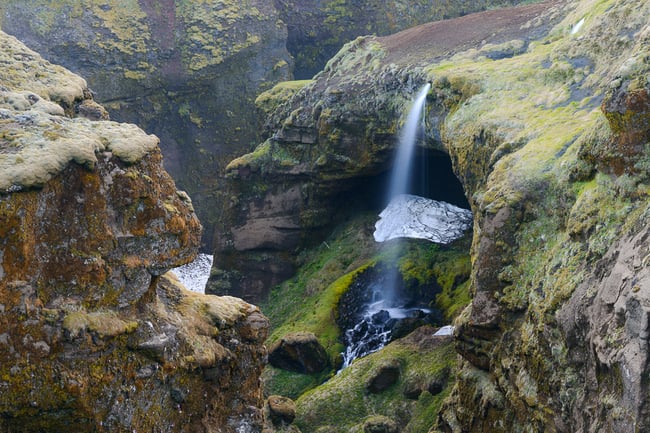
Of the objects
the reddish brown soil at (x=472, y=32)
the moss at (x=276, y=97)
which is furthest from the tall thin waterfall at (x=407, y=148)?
the moss at (x=276, y=97)

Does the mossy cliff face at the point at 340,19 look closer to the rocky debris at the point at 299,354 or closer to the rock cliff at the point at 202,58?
the rock cliff at the point at 202,58

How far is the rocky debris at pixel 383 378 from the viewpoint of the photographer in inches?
1070

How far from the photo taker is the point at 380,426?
25094mm

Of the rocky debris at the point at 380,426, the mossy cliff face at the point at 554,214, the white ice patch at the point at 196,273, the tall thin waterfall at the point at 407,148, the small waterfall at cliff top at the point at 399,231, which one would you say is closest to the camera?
the mossy cliff face at the point at 554,214

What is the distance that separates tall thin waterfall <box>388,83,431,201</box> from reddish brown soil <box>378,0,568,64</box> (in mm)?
2826

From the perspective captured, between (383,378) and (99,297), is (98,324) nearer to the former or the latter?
(99,297)

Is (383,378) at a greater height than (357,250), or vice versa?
(357,250)

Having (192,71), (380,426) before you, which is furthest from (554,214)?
(192,71)

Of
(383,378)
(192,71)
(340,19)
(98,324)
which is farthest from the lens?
(340,19)

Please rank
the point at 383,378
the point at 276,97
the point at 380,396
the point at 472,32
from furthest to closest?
the point at 276,97, the point at 472,32, the point at 383,378, the point at 380,396

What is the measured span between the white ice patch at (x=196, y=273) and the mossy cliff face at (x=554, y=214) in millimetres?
19638

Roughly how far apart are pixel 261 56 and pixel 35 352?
42.6m

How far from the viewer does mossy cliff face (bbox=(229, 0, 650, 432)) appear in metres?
14.5

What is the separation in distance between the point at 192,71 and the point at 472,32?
76.6 feet
